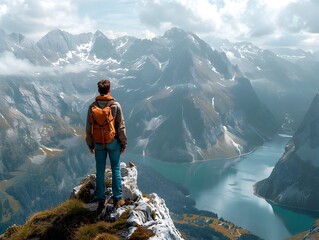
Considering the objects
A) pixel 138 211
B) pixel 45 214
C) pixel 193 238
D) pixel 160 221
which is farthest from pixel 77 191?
pixel 193 238

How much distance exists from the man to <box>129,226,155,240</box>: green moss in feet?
10.2

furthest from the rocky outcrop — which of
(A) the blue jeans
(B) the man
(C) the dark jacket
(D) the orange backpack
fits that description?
(D) the orange backpack

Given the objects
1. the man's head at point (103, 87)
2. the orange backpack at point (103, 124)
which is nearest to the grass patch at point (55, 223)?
the orange backpack at point (103, 124)

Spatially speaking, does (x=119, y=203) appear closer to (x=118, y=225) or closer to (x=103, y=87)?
(x=118, y=225)

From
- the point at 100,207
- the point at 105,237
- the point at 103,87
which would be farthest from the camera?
the point at 100,207

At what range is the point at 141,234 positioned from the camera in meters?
16.9

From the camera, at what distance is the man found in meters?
19.4

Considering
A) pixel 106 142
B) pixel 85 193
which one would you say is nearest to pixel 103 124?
pixel 106 142

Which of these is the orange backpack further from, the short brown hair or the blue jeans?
the short brown hair

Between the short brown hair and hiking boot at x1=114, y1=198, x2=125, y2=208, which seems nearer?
the short brown hair

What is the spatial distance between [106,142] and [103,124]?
950 mm

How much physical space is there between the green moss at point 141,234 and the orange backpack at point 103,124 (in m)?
4.59

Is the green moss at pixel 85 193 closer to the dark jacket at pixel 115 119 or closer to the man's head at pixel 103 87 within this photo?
the dark jacket at pixel 115 119

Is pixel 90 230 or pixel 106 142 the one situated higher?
pixel 106 142
